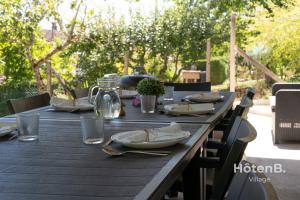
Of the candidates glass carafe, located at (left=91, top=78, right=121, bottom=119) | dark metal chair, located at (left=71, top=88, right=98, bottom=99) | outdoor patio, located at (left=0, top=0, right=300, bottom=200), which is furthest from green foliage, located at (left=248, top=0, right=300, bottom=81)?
glass carafe, located at (left=91, top=78, right=121, bottom=119)

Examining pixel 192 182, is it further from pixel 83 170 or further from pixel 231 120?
pixel 83 170

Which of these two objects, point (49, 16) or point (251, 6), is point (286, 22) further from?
point (49, 16)

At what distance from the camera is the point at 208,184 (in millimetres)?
1845

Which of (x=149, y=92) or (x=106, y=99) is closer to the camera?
(x=106, y=99)

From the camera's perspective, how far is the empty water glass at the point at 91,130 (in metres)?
1.37

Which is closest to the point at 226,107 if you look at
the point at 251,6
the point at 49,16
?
the point at 49,16

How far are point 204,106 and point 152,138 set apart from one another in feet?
2.93

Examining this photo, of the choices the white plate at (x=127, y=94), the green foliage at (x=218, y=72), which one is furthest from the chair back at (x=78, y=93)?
the green foliage at (x=218, y=72)

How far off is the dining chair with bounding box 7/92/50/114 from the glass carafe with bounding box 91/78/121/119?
2.30 feet

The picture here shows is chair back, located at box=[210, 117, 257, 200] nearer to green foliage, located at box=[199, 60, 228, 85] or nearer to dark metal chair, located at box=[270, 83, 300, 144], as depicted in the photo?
dark metal chair, located at box=[270, 83, 300, 144]

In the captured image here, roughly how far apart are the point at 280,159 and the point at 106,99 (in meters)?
2.23

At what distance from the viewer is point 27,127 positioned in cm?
141

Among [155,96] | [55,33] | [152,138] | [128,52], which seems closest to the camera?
[152,138]

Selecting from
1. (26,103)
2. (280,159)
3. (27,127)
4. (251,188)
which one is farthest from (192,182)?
(280,159)
